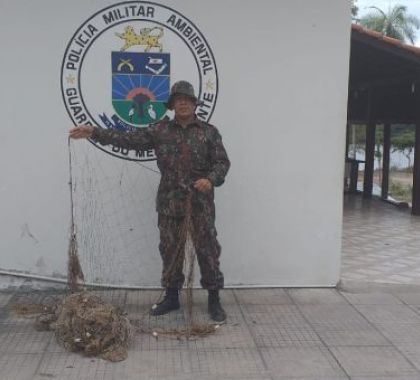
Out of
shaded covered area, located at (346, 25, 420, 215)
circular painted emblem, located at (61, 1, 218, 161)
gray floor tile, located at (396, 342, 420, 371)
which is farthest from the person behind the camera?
shaded covered area, located at (346, 25, 420, 215)

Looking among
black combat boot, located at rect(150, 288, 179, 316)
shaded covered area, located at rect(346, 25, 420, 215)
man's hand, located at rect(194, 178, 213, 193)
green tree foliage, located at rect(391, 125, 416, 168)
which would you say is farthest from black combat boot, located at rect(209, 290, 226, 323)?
green tree foliage, located at rect(391, 125, 416, 168)

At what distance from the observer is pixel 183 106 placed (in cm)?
443

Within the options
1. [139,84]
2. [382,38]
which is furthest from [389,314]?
[382,38]

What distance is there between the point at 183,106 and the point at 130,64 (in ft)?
2.85

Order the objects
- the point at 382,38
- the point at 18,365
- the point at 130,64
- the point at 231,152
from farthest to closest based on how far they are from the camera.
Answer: the point at 382,38
the point at 231,152
the point at 130,64
the point at 18,365

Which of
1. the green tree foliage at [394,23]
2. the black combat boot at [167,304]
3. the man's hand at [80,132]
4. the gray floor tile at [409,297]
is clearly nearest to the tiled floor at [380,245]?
the gray floor tile at [409,297]

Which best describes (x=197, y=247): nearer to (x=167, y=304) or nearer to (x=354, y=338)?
(x=167, y=304)

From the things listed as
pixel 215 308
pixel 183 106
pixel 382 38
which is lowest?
pixel 215 308

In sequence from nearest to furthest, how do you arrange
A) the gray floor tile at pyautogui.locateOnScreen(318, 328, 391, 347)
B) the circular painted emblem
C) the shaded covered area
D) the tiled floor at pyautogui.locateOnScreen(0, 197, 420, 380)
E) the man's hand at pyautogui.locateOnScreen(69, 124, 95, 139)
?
the tiled floor at pyautogui.locateOnScreen(0, 197, 420, 380), the gray floor tile at pyautogui.locateOnScreen(318, 328, 391, 347), the man's hand at pyautogui.locateOnScreen(69, 124, 95, 139), the circular painted emblem, the shaded covered area

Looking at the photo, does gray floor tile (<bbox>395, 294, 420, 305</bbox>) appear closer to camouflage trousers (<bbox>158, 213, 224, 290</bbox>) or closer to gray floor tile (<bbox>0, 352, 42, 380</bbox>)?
camouflage trousers (<bbox>158, 213, 224, 290</bbox>)

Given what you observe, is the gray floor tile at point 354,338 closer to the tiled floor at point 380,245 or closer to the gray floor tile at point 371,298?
the gray floor tile at point 371,298

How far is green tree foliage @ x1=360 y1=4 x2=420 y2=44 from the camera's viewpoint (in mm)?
37062

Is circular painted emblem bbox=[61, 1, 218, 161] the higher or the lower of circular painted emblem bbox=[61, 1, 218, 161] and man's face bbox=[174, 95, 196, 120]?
the higher

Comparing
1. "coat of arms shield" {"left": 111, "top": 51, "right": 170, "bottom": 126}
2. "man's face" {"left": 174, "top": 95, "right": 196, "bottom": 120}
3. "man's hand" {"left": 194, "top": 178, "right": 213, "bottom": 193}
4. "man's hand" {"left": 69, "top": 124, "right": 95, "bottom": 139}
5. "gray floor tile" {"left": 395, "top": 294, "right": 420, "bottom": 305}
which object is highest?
"coat of arms shield" {"left": 111, "top": 51, "right": 170, "bottom": 126}
